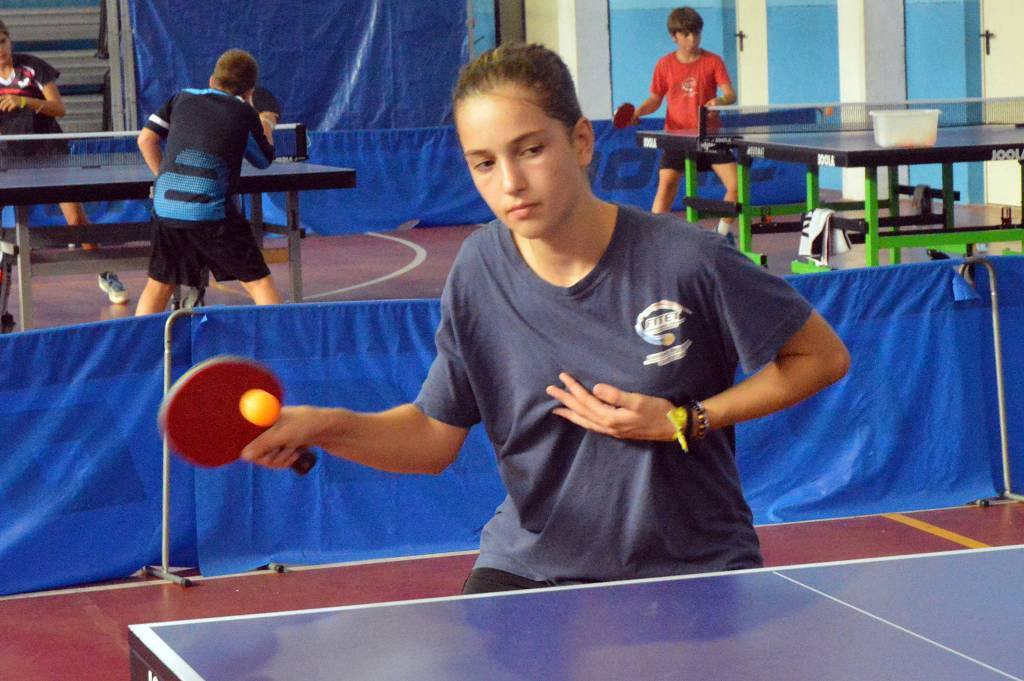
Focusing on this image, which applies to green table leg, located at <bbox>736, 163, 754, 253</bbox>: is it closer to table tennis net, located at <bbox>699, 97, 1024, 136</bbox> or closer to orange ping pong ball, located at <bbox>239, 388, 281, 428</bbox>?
table tennis net, located at <bbox>699, 97, 1024, 136</bbox>

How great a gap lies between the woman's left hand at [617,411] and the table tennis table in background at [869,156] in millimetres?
5522

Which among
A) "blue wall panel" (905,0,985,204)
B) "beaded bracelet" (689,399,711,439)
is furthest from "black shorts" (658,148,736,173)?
"beaded bracelet" (689,399,711,439)

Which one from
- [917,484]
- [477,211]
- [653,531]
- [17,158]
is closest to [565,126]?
[653,531]

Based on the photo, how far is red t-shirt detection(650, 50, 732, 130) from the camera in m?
11.2

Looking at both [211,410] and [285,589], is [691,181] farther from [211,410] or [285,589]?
[211,410]

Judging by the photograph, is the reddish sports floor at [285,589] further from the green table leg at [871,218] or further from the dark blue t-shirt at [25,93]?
the dark blue t-shirt at [25,93]

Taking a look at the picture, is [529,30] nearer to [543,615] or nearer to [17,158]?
[17,158]

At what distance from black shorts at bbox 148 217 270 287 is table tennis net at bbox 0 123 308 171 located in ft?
4.87

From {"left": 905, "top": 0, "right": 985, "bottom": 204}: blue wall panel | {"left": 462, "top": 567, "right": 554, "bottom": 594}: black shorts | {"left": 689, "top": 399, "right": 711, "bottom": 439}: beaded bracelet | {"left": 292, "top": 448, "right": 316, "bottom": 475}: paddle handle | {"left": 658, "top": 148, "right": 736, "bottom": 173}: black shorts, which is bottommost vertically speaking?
{"left": 462, "top": 567, "right": 554, "bottom": 594}: black shorts

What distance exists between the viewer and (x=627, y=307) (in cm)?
243

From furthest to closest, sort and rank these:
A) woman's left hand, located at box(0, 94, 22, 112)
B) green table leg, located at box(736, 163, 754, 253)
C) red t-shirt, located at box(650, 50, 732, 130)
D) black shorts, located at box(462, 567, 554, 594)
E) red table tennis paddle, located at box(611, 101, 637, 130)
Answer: red t-shirt, located at box(650, 50, 732, 130) → red table tennis paddle, located at box(611, 101, 637, 130) → woman's left hand, located at box(0, 94, 22, 112) → green table leg, located at box(736, 163, 754, 253) → black shorts, located at box(462, 567, 554, 594)

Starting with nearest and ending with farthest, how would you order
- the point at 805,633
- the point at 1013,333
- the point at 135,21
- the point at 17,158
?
the point at 805,633, the point at 1013,333, the point at 17,158, the point at 135,21

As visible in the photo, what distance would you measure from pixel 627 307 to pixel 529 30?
16014 millimetres

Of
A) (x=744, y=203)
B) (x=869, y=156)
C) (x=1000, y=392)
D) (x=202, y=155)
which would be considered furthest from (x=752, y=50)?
(x=1000, y=392)
